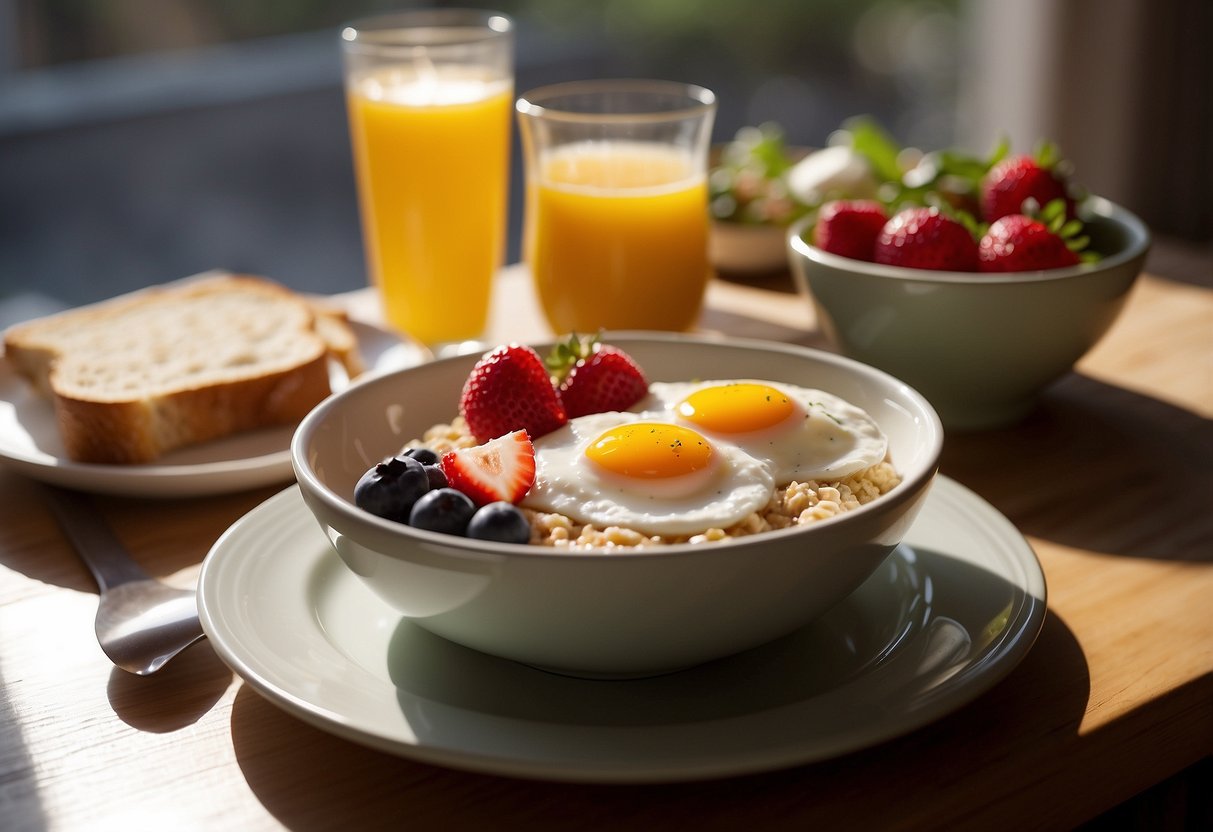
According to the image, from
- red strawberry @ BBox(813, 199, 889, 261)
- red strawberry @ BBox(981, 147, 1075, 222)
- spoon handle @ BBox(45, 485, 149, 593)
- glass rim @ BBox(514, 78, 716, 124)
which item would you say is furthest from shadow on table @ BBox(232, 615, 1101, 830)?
glass rim @ BBox(514, 78, 716, 124)

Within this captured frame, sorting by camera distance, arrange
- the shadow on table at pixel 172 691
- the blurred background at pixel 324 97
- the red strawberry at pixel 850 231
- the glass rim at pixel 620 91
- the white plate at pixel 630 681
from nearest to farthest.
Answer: the white plate at pixel 630 681 → the shadow on table at pixel 172 691 → the red strawberry at pixel 850 231 → the glass rim at pixel 620 91 → the blurred background at pixel 324 97

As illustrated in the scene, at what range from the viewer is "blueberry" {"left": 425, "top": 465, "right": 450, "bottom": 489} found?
2.65 ft

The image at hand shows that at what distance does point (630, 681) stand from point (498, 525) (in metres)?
0.14

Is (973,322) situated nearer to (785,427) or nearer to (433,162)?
(785,427)

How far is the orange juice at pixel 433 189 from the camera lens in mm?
1535

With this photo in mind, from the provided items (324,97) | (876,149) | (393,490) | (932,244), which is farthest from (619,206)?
(324,97)

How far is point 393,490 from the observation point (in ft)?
2.55

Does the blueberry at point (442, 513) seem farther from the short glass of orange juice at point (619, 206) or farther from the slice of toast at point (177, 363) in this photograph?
the short glass of orange juice at point (619, 206)

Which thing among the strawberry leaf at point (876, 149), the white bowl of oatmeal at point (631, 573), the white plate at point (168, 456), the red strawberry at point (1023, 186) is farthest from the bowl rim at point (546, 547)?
the strawberry leaf at point (876, 149)

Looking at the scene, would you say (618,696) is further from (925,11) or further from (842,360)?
(925,11)

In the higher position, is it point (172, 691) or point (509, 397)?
point (509, 397)

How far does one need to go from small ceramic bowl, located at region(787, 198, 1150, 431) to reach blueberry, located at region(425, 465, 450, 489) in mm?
591

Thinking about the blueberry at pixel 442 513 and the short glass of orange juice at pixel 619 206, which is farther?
the short glass of orange juice at pixel 619 206

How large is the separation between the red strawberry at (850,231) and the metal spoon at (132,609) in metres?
0.77
